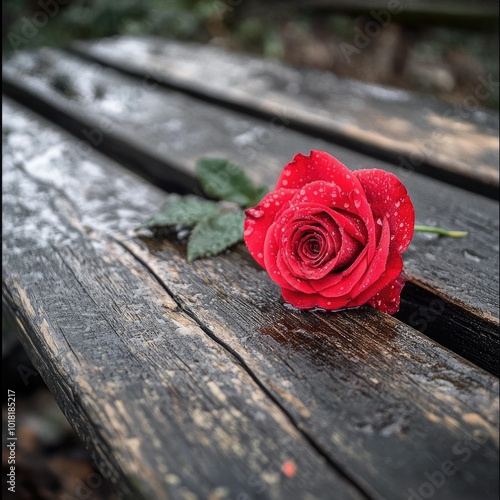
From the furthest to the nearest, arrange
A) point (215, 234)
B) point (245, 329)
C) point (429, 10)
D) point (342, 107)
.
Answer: point (429, 10), point (342, 107), point (215, 234), point (245, 329)

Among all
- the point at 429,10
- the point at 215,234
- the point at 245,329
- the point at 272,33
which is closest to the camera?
the point at 245,329

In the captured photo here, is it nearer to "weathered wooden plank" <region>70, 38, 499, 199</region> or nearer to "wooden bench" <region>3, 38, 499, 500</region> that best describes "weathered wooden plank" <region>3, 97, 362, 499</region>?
"wooden bench" <region>3, 38, 499, 500</region>

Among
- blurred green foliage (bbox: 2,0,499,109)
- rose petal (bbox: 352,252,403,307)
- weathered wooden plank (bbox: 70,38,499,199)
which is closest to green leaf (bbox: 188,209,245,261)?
rose petal (bbox: 352,252,403,307)

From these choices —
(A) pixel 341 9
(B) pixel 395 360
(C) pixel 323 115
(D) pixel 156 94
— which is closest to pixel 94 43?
(D) pixel 156 94

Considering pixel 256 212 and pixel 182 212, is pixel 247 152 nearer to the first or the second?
pixel 182 212

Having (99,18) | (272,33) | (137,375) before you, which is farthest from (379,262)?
(272,33)

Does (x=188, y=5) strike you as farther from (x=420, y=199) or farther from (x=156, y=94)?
(x=420, y=199)
